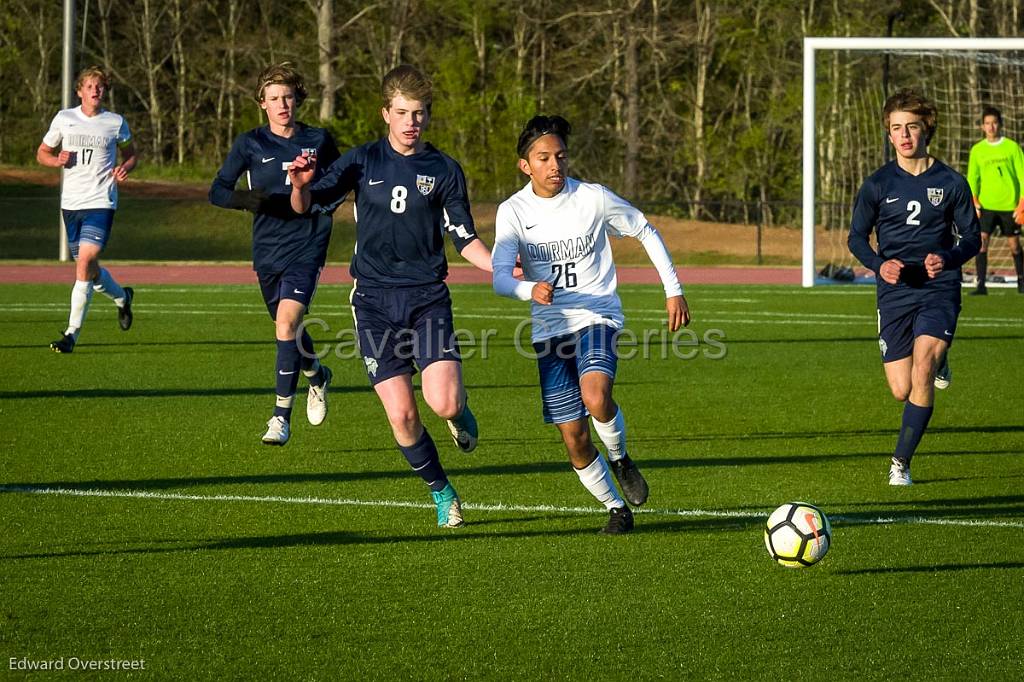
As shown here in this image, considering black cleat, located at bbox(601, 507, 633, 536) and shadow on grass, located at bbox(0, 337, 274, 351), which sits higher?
shadow on grass, located at bbox(0, 337, 274, 351)

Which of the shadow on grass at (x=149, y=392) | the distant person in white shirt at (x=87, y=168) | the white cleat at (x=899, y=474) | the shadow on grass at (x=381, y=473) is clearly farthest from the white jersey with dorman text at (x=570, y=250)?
the distant person in white shirt at (x=87, y=168)

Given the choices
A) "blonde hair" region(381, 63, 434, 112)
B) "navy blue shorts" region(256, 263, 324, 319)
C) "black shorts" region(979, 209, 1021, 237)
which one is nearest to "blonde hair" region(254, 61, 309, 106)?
"navy blue shorts" region(256, 263, 324, 319)

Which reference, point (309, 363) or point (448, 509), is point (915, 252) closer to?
point (448, 509)

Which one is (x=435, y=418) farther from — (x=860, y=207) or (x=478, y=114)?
(x=478, y=114)

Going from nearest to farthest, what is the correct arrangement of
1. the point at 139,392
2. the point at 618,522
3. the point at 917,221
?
1. the point at 618,522
2. the point at 917,221
3. the point at 139,392

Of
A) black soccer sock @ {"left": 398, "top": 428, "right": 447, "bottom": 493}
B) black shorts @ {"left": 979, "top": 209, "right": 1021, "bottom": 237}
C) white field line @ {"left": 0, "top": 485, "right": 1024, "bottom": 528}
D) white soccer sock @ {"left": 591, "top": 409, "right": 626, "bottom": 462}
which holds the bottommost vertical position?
white field line @ {"left": 0, "top": 485, "right": 1024, "bottom": 528}

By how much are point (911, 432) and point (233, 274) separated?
71.5 ft

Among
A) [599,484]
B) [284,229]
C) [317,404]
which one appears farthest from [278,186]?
[599,484]

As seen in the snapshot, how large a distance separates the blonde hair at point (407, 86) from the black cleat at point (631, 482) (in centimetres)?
182

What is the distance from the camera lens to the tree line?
44.5 meters

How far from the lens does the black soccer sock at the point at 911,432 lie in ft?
27.6

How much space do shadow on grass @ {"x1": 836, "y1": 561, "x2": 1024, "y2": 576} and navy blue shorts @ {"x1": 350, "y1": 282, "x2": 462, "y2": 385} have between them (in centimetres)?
201

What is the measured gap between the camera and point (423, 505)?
7.70m

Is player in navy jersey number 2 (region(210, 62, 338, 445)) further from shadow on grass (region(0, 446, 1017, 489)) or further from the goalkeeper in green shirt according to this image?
the goalkeeper in green shirt
